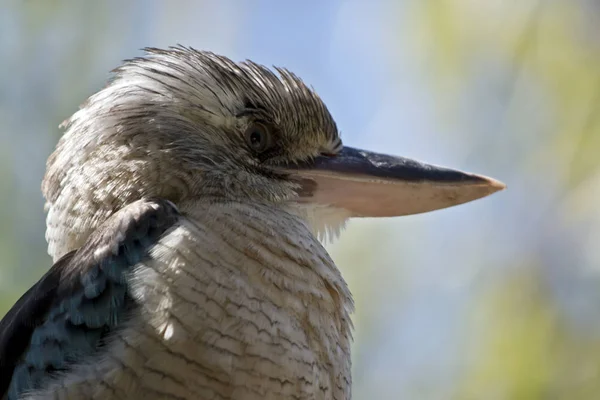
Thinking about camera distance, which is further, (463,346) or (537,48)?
(537,48)

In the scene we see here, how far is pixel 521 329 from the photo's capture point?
360 cm

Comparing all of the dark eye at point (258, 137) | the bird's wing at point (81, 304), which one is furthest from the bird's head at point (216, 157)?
the bird's wing at point (81, 304)

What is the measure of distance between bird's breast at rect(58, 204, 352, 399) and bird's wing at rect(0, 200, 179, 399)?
42mm

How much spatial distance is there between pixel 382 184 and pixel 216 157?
19.4 inches

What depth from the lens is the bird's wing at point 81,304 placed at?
1.74 metres

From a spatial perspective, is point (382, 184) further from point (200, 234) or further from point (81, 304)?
point (81, 304)

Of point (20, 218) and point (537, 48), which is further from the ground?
point (537, 48)

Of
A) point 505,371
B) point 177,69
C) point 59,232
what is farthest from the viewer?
point 505,371

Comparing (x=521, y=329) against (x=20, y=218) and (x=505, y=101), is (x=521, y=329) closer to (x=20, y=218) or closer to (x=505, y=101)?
(x=505, y=101)

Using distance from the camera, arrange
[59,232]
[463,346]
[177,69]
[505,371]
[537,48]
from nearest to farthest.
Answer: [59,232] < [177,69] < [505,371] < [463,346] < [537,48]

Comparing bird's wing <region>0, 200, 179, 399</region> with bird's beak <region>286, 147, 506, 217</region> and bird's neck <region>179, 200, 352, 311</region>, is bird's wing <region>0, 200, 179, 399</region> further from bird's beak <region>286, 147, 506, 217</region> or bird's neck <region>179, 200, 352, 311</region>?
bird's beak <region>286, 147, 506, 217</region>

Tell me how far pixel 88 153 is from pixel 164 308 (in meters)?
0.54

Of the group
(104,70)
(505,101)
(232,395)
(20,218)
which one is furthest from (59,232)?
(505,101)

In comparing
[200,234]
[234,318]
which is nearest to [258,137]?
[200,234]
